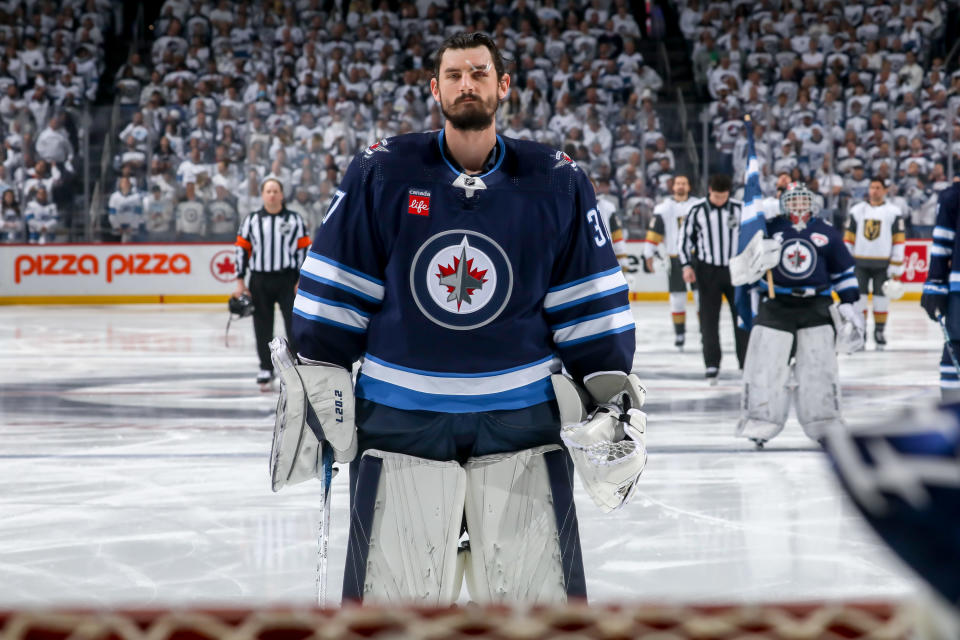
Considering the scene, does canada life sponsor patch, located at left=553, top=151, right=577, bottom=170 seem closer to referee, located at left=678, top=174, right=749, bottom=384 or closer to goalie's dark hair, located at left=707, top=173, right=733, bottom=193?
referee, located at left=678, top=174, right=749, bottom=384

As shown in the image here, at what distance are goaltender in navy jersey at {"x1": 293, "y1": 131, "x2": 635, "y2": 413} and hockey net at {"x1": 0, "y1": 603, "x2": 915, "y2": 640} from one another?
1.27 meters

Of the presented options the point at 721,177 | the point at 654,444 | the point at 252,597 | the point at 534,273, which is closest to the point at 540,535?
the point at 534,273

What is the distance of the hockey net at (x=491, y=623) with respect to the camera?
766 millimetres

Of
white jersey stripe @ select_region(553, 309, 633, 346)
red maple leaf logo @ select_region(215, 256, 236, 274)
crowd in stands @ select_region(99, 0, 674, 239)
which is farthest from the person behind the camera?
red maple leaf logo @ select_region(215, 256, 236, 274)

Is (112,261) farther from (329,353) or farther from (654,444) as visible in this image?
(329,353)

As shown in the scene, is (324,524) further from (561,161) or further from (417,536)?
(561,161)

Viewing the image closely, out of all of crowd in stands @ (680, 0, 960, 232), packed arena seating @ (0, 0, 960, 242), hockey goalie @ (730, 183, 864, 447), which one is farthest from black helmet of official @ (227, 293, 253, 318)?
crowd in stands @ (680, 0, 960, 232)

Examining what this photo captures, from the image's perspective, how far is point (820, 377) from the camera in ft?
18.0

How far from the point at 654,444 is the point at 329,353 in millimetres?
3798

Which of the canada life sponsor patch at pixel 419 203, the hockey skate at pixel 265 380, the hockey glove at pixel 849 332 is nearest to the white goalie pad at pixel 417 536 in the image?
the canada life sponsor patch at pixel 419 203

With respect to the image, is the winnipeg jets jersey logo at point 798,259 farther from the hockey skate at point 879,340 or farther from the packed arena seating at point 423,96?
the packed arena seating at point 423,96

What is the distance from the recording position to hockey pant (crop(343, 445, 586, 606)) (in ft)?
6.59

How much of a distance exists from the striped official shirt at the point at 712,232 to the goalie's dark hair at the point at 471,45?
20.9ft

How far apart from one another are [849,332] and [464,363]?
3868 millimetres
